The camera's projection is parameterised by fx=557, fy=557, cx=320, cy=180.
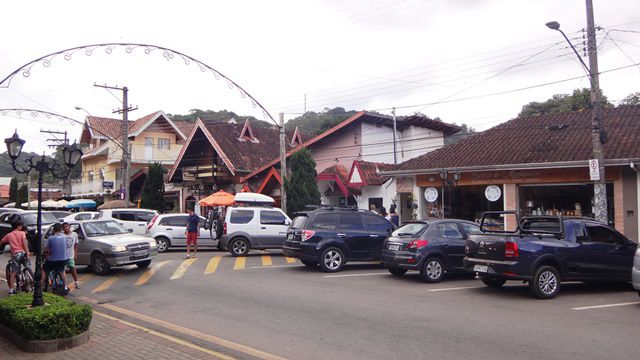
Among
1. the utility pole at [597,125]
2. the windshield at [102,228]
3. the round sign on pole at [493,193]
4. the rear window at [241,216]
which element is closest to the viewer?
the utility pole at [597,125]

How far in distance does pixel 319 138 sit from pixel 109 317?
21.6 meters

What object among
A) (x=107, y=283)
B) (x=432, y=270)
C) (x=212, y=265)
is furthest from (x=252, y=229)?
(x=432, y=270)

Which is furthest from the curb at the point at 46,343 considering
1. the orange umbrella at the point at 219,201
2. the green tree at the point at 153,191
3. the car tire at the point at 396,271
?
the green tree at the point at 153,191

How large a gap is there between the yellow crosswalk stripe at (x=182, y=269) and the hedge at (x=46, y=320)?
22.0 ft

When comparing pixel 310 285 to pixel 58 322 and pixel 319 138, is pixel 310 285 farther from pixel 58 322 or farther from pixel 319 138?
pixel 319 138

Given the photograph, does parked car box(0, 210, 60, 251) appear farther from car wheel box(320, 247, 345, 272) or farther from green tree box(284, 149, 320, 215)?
car wheel box(320, 247, 345, 272)

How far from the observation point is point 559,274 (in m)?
11.5

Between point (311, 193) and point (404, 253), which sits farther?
point (311, 193)

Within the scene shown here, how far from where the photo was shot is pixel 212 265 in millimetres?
17453

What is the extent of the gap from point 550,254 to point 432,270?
3105mm

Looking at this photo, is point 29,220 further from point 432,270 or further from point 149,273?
point 432,270

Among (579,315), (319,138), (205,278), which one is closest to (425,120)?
(319,138)

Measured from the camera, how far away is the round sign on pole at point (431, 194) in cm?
2316

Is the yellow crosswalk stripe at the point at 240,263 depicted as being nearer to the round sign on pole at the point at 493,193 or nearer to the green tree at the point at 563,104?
the round sign on pole at the point at 493,193
